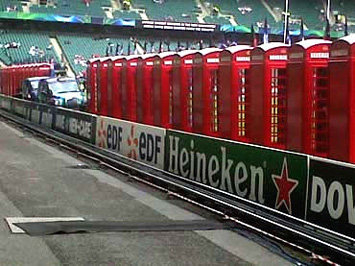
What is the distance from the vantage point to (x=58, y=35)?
66.9 m

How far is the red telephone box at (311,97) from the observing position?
12453mm

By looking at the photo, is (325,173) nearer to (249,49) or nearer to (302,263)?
(302,263)

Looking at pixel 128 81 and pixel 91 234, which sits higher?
pixel 128 81

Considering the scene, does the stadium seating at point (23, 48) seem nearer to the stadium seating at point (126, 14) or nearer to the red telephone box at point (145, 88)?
the stadium seating at point (126, 14)

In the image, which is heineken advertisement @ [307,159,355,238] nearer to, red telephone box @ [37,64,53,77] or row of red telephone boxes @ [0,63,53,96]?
red telephone box @ [37,64,53,77]

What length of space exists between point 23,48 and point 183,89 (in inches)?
1955

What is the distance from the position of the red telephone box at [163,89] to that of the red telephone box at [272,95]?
494cm

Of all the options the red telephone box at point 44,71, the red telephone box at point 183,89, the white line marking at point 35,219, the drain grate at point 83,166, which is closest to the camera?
the white line marking at point 35,219

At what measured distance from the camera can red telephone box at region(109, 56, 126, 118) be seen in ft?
74.8

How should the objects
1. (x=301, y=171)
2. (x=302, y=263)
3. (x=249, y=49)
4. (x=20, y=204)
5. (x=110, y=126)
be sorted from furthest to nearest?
→ (x=110, y=126) < (x=249, y=49) < (x=20, y=204) < (x=301, y=171) < (x=302, y=263)

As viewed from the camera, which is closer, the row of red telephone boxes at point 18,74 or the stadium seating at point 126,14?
the row of red telephone boxes at point 18,74

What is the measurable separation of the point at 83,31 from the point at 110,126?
49340mm

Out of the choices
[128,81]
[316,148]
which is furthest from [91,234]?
[128,81]

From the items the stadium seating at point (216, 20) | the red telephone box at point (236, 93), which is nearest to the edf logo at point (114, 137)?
the red telephone box at point (236, 93)
